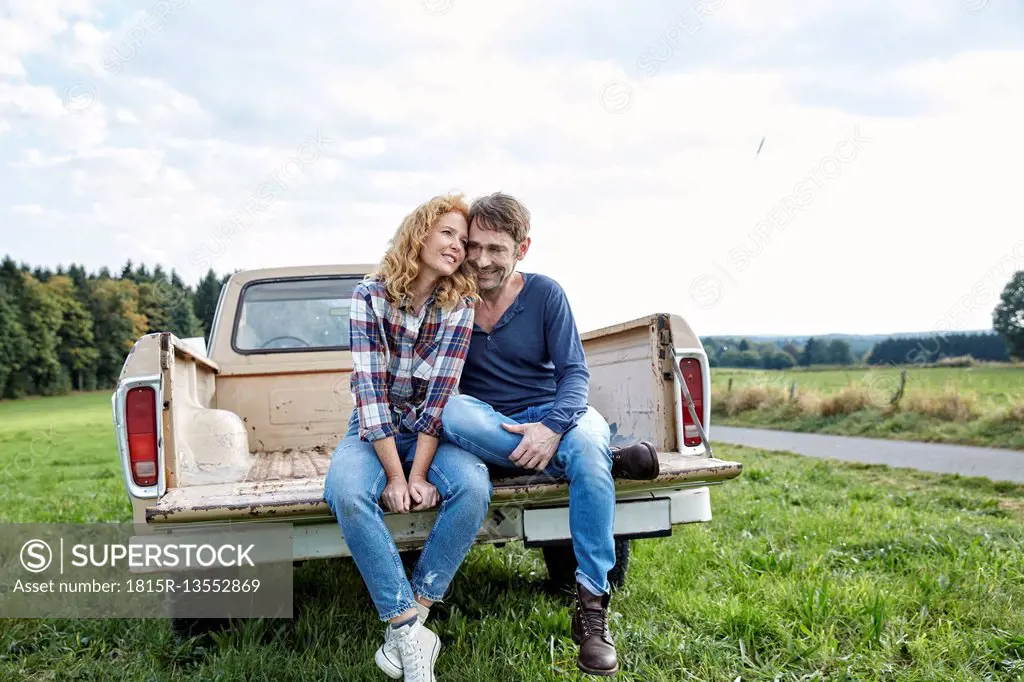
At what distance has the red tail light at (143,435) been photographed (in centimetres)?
270

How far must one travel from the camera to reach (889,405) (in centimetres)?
1427

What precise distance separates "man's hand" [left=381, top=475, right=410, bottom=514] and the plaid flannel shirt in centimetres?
16

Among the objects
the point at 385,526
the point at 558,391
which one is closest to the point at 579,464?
the point at 558,391

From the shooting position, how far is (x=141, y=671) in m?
2.82

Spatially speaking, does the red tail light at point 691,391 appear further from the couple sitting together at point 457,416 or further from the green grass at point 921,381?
the green grass at point 921,381

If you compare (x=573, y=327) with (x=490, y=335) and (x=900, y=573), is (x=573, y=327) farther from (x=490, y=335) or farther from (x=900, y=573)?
(x=900, y=573)

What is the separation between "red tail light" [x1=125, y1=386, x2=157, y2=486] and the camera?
2.70 m

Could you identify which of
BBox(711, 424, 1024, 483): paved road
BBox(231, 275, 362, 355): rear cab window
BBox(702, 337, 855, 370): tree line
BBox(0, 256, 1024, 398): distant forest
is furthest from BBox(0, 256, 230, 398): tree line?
BBox(231, 275, 362, 355): rear cab window

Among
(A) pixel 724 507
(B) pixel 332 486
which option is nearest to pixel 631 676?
(B) pixel 332 486

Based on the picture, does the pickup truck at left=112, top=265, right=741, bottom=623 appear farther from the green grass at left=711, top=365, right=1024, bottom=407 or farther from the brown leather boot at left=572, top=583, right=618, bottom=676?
the green grass at left=711, top=365, right=1024, bottom=407

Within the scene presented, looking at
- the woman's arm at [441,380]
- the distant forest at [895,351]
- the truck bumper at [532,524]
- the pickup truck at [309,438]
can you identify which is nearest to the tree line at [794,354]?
the distant forest at [895,351]

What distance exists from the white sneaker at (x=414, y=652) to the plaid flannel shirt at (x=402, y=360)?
2.03ft

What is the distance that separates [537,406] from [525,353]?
0.20m

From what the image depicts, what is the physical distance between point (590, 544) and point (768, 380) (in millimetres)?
17819
